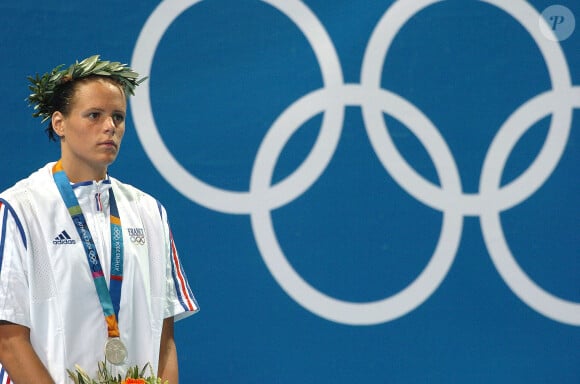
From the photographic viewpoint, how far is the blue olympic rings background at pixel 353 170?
4613 millimetres

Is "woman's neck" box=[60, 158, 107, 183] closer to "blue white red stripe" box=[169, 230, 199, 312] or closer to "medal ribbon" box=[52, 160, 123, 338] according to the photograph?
"medal ribbon" box=[52, 160, 123, 338]

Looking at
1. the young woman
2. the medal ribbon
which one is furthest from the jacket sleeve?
the medal ribbon

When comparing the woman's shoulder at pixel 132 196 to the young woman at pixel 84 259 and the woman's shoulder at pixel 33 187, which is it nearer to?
the young woman at pixel 84 259

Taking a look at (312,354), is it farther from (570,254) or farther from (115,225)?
(115,225)

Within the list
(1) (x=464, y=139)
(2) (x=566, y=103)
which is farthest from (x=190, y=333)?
(2) (x=566, y=103)

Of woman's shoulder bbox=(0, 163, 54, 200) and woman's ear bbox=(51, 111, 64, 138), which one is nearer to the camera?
woman's shoulder bbox=(0, 163, 54, 200)

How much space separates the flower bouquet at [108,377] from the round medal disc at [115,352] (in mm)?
25

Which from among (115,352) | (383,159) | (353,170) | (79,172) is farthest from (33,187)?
(383,159)

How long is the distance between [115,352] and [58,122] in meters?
0.77

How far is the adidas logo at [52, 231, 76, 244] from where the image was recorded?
2854mm

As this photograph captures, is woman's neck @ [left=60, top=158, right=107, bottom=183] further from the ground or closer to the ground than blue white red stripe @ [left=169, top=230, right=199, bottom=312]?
further from the ground

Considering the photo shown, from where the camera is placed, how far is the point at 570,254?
15.6 ft

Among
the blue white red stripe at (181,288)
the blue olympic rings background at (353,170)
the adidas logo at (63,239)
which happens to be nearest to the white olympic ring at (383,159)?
the blue olympic rings background at (353,170)

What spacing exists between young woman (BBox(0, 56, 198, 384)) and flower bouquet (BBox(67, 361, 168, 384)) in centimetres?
3
